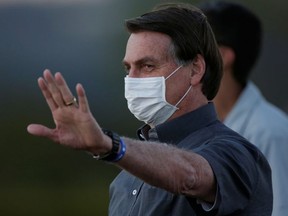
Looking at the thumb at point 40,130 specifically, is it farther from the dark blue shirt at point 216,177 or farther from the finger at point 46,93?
the dark blue shirt at point 216,177

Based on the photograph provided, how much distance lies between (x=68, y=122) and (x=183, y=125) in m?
0.83

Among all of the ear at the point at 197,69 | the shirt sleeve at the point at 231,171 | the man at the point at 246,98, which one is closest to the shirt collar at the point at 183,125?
the ear at the point at 197,69

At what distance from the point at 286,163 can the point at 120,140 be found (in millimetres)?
2055

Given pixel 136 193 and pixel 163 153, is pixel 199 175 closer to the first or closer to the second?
pixel 163 153

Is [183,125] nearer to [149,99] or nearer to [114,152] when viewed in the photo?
[149,99]

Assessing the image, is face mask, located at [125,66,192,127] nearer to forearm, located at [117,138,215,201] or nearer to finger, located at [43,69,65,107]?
forearm, located at [117,138,215,201]

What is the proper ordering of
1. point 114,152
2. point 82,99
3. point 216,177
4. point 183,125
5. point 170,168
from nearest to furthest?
point 82,99, point 114,152, point 170,168, point 216,177, point 183,125

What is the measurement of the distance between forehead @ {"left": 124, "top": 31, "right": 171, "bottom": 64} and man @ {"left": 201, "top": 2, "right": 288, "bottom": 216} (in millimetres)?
1364

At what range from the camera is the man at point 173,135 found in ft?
9.68

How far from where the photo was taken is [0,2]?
995 cm

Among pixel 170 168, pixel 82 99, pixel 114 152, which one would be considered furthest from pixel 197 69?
pixel 82 99

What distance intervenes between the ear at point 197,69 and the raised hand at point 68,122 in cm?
89

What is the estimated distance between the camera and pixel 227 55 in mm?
5562

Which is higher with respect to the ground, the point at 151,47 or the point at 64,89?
the point at 64,89
